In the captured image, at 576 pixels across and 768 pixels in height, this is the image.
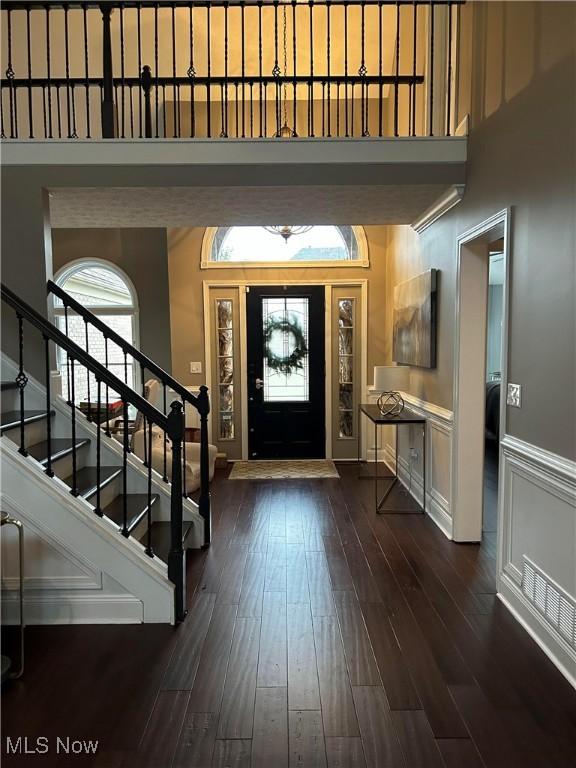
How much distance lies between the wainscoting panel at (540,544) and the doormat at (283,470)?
314cm

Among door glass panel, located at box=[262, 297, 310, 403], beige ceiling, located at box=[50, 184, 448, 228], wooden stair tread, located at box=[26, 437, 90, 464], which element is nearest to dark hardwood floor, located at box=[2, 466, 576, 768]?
wooden stair tread, located at box=[26, 437, 90, 464]

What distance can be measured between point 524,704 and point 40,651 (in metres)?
2.22

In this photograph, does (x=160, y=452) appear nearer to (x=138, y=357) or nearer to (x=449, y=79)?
(x=138, y=357)

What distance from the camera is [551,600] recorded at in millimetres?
2426

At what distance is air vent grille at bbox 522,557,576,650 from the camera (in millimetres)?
2266

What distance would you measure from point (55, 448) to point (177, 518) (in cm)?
112

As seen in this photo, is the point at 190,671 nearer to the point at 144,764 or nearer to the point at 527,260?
the point at 144,764

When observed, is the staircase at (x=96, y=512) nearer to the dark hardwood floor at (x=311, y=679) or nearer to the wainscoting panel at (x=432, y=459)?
the dark hardwood floor at (x=311, y=679)

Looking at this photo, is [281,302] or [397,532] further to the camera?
[281,302]

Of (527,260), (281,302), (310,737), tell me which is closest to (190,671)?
(310,737)

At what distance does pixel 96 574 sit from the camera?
2.70 metres

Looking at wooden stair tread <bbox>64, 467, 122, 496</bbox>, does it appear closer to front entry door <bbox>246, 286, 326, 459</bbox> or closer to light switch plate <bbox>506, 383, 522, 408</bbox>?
light switch plate <bbox>506, 383, 522, 408</bbox>

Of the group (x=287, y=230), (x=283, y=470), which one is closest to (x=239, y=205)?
(x=287, y=230)

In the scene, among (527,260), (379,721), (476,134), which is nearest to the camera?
(379,721)
